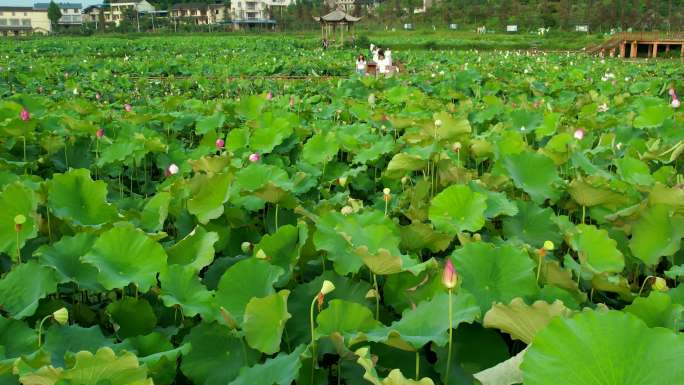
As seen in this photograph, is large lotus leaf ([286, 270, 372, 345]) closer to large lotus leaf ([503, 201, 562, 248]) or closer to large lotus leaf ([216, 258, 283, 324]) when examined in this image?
large lotus leaf ([216, 258, 283, 324])

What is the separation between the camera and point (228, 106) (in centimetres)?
347

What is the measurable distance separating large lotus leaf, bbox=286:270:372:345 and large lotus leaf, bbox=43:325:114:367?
1.08 ft

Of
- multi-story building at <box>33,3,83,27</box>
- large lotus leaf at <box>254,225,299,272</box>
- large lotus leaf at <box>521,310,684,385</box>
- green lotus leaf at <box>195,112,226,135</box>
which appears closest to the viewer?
large lotus leaf at <box>521,310,684,385</box>

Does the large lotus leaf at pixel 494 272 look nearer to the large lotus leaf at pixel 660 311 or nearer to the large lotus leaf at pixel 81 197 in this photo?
the large lotus leaf at pixel 660 311

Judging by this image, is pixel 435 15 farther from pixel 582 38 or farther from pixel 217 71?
pixel 217 71

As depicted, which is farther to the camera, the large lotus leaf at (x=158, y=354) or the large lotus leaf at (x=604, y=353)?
the large lotus leaf at (x=158, y=354)

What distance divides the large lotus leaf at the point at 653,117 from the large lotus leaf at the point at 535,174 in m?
1.06

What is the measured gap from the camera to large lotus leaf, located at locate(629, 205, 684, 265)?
1.30m

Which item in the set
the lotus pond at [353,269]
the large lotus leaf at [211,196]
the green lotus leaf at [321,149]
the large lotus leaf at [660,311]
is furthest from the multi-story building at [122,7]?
the large lotus leaf at [660,311]

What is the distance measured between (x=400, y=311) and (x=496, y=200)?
1.86 feet

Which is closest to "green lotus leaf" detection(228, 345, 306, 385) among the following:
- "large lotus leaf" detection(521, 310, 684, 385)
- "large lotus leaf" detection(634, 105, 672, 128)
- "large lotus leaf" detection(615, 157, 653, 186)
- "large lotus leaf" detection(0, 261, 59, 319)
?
"large lotus leaf" detection(521, 310, 684, 385)

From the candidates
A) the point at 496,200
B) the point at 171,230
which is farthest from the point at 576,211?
the point at 171,230

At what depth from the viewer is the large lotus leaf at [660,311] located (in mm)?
957

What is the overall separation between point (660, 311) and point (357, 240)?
0.59 metres
